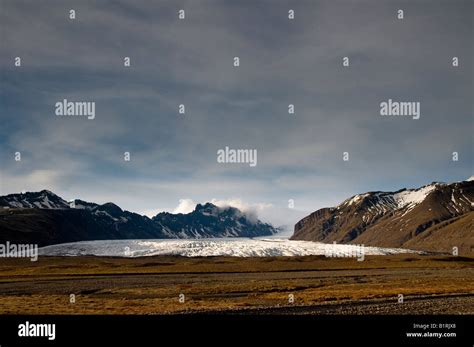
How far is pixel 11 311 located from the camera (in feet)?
143
